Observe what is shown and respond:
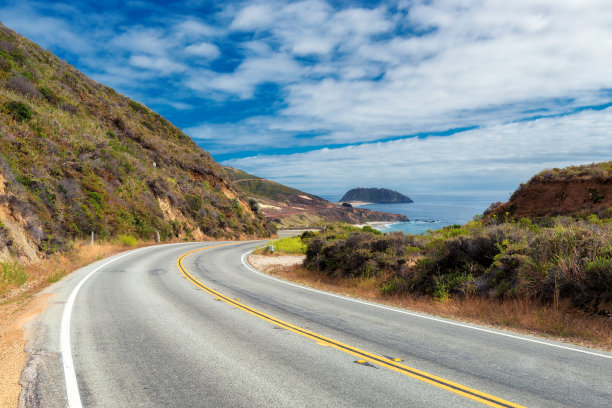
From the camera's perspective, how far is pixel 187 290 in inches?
479

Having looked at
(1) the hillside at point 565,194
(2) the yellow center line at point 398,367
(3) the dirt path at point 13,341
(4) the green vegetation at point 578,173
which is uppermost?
(4) the green vegetation at point 578,173

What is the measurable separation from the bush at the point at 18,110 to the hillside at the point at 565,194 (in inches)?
1205

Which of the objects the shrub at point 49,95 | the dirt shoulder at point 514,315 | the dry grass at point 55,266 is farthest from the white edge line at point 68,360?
the shrub at point 49,95

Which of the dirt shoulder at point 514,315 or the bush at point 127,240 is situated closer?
the dirt shoulder at point 514,315

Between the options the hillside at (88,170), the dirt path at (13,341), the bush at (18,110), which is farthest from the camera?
the bush at (18,110)

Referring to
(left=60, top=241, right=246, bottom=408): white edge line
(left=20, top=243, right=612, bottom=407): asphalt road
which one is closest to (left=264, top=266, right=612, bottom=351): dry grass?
(left=20, top=243, right=612, bottom=407): asphalt road

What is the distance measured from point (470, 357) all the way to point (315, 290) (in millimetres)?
7563

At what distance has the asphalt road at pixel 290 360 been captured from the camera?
4.43 metres

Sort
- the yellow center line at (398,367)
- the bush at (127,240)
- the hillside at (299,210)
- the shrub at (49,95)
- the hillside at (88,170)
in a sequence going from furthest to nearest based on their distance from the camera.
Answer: the hillside at (299,210), the shrub at (49,95), the bush at (127,240), the hillside at (88,170), the yellow center line at (398,367)

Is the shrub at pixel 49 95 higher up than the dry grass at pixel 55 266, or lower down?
higher up

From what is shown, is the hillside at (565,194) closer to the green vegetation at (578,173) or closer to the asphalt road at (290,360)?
the green vegetation at (578,173)

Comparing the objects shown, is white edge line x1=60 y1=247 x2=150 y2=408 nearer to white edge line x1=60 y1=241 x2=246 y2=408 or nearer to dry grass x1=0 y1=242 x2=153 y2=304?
white edge line x1=60 y1=241 x2=246 y2=408

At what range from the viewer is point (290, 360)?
567cm

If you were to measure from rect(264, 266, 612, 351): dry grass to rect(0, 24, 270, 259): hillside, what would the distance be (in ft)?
46.2
